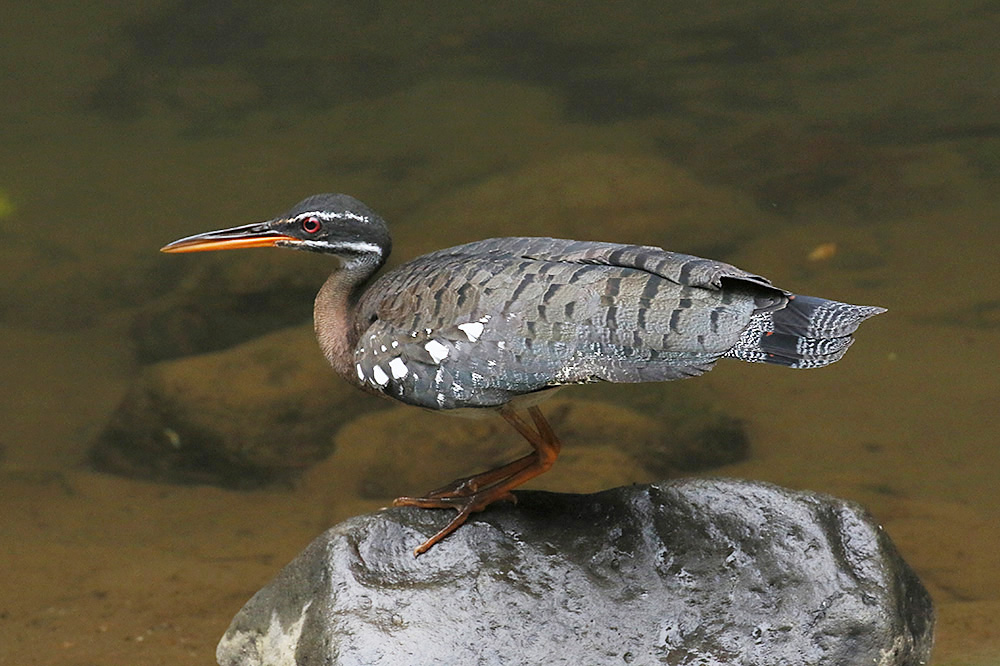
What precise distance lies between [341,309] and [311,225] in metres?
0.38

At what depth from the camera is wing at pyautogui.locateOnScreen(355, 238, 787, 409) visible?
12.3 feet

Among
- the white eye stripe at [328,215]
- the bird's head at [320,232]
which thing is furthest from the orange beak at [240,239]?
the white eye stripe at [328,215]

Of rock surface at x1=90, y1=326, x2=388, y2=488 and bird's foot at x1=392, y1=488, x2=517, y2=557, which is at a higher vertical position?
bird's foot at x1=392, y1=488, x2=517, y2=557

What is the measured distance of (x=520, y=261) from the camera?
4.19m

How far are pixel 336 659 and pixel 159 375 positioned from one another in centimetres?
368

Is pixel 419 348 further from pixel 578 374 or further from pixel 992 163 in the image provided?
pixel 992 163

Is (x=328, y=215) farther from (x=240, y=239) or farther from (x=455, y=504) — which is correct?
(x=455, y=504)

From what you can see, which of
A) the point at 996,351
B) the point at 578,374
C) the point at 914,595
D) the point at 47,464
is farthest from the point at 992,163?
the point at 47,464

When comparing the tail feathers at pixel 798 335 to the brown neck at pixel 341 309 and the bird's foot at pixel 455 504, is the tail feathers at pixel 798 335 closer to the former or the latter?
the bird's foot at pixel 455 504

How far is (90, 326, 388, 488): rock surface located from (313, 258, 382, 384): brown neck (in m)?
2.20

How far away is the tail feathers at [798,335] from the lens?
362 centimetres

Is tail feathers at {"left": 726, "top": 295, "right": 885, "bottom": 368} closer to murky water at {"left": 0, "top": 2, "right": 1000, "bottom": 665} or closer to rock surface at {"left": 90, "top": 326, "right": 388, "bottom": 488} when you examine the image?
murky water at {"left": 0, "top": 2, "right": 1000, "bottom": 665}

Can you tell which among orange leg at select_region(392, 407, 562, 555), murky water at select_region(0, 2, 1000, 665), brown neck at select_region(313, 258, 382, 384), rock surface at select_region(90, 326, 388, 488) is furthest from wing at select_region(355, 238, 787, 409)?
rock surface at select_region(90, 326, 388, 488)

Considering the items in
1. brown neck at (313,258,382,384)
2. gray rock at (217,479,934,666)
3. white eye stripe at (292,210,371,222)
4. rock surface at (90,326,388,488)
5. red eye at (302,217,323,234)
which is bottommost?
rock surface at (90,326,388,488)
